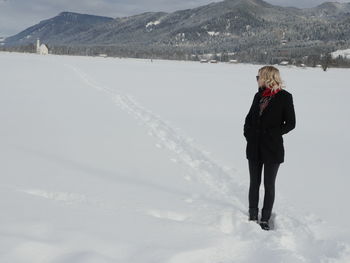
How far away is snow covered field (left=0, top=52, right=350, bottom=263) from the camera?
159 inches

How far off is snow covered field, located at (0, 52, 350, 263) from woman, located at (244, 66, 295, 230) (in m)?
0.41

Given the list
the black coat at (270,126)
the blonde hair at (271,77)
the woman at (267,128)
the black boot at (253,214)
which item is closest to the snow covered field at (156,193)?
the black boot at (253,214)

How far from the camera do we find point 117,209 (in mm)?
Answer: 5188

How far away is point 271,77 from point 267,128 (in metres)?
0.60

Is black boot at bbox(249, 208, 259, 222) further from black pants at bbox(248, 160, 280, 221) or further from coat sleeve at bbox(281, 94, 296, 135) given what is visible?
coat sleeve at bbox(281, 94, 296, 135)

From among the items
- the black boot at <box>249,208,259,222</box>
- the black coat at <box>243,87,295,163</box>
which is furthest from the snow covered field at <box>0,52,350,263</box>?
the black coat at <box>243,87,295,163</box>

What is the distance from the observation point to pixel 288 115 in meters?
4.73

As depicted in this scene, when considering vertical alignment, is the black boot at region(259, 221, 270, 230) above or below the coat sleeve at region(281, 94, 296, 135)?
below

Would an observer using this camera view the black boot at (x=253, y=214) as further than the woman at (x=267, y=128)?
Yes

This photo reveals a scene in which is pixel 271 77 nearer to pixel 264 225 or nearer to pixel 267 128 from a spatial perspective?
pixel 267 128

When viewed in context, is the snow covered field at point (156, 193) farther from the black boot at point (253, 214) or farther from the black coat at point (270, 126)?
the black coat at point (270, 126)

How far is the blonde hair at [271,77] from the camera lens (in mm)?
4609

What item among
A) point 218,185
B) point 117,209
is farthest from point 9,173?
point 218,185

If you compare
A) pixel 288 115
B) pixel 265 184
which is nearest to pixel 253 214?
pixel 265 184
